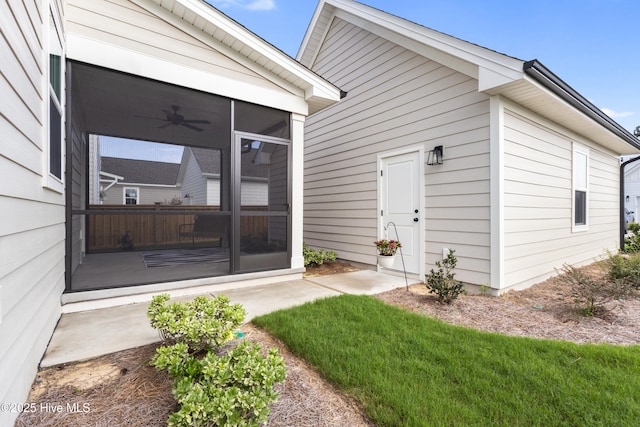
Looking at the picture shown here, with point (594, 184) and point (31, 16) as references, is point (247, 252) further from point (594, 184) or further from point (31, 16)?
point (594, 184)

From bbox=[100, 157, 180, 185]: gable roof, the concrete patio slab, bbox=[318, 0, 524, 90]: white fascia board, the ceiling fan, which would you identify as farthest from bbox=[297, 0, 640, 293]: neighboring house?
bbox=[100, 157, 180, 185]: gable roof

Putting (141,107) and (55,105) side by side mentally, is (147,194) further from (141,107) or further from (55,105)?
(55,105)

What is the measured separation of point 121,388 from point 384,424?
1541 mm

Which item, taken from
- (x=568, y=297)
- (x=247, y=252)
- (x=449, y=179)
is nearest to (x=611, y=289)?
(x=568, y=297)

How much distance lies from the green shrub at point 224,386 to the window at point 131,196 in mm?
3502

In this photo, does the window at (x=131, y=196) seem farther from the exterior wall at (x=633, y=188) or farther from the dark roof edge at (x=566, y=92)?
the exterior wall at (x=633, y=188)

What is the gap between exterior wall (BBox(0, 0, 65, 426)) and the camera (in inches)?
53.8

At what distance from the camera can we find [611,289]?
314 centimetres

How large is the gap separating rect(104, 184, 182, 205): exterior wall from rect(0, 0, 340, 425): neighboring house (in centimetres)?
45

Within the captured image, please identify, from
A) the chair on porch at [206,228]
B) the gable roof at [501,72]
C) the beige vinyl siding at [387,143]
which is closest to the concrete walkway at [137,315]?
the beige vinyl siding at [387,143]

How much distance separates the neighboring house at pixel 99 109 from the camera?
153 cm

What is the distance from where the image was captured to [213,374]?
147cm

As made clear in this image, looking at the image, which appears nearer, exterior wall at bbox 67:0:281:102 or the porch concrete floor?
exterior wall at bbox 67:0:281:102

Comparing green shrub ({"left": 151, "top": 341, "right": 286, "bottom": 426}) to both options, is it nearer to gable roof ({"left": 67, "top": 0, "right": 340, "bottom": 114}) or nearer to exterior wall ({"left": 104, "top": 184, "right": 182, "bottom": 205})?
gable roof ({"left": 67, "top": 0, "right": 340, "bottom": 114})
